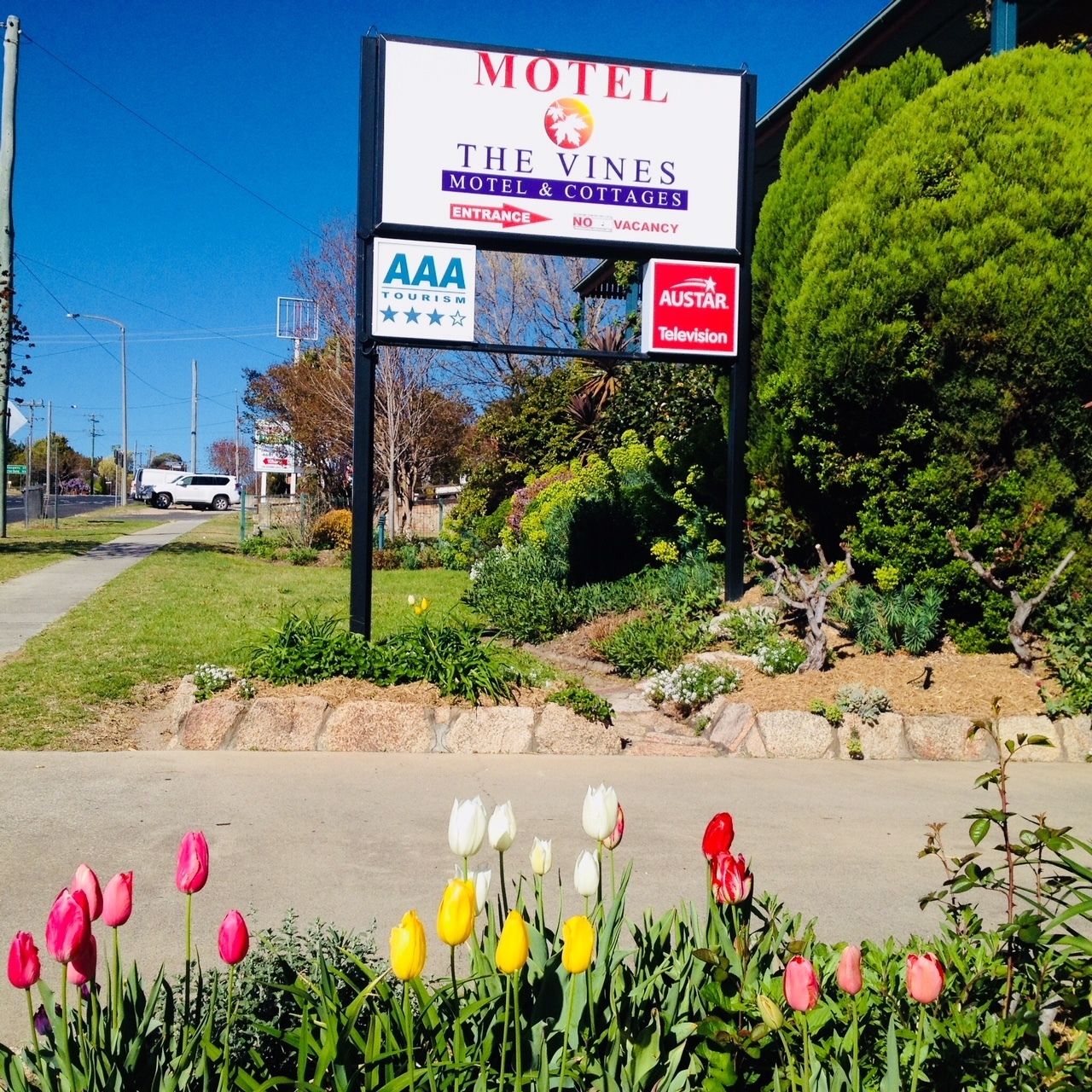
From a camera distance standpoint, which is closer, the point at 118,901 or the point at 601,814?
the point at 118,901

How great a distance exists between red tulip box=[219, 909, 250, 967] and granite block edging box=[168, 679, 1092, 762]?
4.38 metres

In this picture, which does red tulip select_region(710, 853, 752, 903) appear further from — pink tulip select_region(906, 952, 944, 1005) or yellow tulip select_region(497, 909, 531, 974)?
yellow tulip select_region(497, 909, 531, 974)

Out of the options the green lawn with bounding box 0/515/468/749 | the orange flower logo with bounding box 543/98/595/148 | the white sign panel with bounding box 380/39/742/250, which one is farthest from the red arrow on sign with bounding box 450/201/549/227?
the green lawn with bounding box 0/515/468/749

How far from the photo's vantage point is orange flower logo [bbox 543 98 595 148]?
9125 millimetres

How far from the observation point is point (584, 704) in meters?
6.61

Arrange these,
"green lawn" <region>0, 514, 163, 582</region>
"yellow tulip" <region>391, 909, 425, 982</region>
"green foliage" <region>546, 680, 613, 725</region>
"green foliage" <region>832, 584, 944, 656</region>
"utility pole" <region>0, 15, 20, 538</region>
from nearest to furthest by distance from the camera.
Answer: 1. "yellow tulip" <region>391, 909, 425, 982</region>
2. "green foliage" <region>546, 680, 613, 725</region>
3. "green foliage" <region>832, 584, 944, 656</region>
4. "green lawn" <region>0, 514, 163, 582</region>
5. "utility pole" <region>0, 15, 20, 538</region>

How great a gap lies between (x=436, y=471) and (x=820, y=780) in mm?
30082

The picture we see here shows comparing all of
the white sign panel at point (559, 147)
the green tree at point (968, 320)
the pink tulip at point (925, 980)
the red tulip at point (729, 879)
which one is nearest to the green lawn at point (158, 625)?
the white sign panel at point (559, 147)

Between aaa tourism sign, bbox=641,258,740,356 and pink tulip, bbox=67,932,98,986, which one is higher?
aaa tourism sign, bbox=641,258,740,356

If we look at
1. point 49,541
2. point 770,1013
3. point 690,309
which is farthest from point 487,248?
point 49,541

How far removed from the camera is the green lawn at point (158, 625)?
7.37 metres

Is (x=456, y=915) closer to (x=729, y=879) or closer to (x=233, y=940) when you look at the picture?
(x=233, y=940)

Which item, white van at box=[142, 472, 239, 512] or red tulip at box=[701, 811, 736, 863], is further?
white van at box=[142, 472, 239, 512]

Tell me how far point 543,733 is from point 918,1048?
4.42 m
